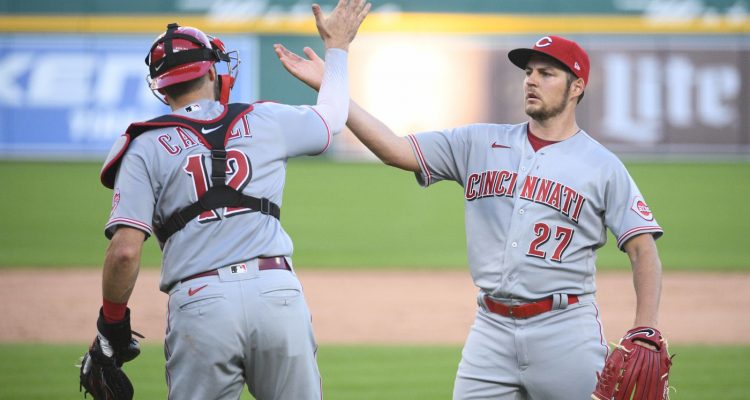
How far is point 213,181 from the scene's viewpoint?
3438mm

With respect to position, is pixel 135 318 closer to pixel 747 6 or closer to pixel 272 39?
pixel 272 39

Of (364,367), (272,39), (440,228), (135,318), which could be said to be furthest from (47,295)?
(272,39)

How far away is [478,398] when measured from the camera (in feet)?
12.8

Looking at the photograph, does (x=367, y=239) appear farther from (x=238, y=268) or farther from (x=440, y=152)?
(x=238, y=268)

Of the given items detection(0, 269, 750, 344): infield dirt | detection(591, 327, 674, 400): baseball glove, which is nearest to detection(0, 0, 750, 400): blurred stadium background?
detection(0, 269, 750, 344): infield dirt

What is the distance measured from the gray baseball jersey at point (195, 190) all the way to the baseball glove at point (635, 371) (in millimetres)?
1201

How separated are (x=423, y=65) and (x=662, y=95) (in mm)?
5128

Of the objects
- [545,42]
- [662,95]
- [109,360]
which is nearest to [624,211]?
[545,42]

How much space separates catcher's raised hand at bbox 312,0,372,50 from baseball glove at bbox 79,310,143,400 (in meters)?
1.25

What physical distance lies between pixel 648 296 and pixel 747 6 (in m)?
20.0

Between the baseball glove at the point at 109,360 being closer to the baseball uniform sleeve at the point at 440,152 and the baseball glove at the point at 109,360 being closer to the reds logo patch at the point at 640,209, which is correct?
the baseball uniform sleeve at the point at 440,152

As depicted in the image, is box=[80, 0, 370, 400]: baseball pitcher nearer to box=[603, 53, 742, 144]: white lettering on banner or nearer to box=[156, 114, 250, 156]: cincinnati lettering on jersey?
box=[156, 114, 250, 156]: cincinnati lettering on jersey

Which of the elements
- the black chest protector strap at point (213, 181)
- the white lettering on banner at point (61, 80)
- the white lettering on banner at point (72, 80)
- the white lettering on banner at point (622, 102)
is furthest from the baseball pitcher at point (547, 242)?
the white lettering on banner at point (61, 80)

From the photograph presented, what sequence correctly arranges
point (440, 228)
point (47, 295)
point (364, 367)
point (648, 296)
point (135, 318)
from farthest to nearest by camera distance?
1. point (440, 228)
2. point (47, 295)
3. point (135, 318)
4. point (364, 367)
5. point (648, 296)
